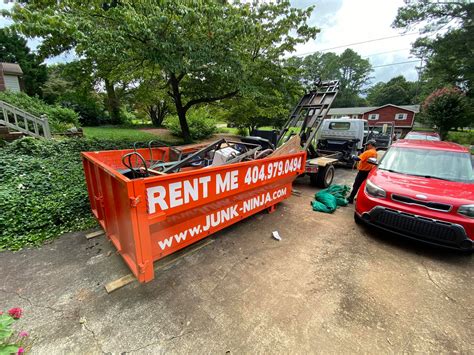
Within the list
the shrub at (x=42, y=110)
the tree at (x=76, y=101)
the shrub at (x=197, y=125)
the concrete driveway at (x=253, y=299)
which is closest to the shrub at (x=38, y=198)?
the concrete driveway at (x=253, y=299)

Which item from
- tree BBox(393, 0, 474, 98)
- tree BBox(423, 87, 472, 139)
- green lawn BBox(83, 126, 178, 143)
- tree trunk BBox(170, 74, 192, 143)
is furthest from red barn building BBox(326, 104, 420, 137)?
green lawn BBox(83, 126, 178, 143)

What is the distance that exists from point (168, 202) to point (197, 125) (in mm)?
15166

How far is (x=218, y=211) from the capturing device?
10.1ft

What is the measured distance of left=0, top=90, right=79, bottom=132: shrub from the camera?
8.23m

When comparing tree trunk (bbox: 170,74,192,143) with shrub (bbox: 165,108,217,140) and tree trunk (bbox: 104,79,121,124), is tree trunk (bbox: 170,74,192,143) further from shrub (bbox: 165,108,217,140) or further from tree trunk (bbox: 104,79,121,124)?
tree trunk (bbox: 104,79,121,124)

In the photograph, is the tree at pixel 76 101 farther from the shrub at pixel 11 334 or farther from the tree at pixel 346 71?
the tree at pixel 346 71

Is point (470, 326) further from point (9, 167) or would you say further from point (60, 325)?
point (9, 167)

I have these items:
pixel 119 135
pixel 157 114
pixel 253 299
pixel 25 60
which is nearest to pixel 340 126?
pixel 253 299

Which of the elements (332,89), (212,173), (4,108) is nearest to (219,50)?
(332,89)

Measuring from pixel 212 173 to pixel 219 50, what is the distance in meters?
5.07

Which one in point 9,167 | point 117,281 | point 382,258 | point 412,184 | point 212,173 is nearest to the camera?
point 117,281

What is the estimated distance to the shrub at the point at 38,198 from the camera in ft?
10.7

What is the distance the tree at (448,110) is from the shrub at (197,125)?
24658 mm

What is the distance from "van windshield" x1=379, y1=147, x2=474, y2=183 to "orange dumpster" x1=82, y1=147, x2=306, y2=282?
228cm
